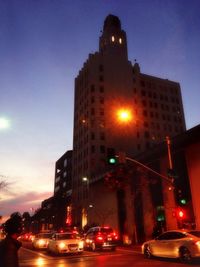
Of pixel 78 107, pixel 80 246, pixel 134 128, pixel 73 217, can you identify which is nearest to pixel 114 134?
pixel 134 128

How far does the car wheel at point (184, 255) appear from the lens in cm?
1518

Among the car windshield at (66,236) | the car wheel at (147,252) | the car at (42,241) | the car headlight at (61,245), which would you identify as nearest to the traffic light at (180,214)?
the car wheel at (147,252)

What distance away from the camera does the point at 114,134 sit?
82.4 meters

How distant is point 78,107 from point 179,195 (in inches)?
2991

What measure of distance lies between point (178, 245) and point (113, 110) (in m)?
71.0

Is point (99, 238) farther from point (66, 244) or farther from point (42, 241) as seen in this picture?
point (42, 241)

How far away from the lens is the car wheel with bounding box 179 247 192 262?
15.2m

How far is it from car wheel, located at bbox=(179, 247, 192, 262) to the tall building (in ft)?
180

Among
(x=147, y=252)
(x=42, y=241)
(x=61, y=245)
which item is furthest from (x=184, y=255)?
(x=42, y=241)

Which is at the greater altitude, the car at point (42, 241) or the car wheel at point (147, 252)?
the car at point (42, 241)

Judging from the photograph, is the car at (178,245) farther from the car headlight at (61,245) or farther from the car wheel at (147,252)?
the car headlight at (61,245)

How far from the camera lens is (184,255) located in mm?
15406

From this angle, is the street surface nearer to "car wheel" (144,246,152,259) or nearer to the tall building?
"car wheel" (144,246,152,259)

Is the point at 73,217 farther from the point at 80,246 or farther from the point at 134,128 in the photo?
the point at 80,246
